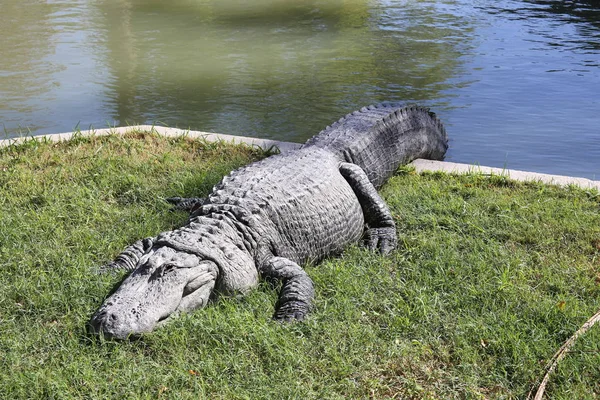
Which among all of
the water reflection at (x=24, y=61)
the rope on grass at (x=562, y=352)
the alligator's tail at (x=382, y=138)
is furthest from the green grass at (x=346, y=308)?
the water reflection at (x=24, y=61)

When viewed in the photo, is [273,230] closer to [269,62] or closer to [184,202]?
[184,202]

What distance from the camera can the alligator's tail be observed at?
541cm

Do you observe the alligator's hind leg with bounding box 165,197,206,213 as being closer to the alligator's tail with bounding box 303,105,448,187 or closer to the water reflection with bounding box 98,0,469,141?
the alligator's tail with bounding box 303,105,448,187

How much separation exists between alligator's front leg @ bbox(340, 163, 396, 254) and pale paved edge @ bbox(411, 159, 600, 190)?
3.82 ft

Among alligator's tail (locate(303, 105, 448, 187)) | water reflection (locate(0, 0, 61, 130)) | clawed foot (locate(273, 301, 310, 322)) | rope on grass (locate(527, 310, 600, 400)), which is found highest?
alligator's tail (locate(303, 105, 448, 187))

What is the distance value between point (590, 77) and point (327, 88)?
394 centimetres

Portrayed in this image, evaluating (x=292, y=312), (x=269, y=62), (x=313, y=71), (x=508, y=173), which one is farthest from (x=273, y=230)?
(x=269, y=62)

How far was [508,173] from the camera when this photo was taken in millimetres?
5852

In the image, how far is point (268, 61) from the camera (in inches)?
427

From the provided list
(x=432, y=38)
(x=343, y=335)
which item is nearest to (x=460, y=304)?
(x=343, y=335)

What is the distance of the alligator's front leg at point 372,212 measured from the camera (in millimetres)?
4688

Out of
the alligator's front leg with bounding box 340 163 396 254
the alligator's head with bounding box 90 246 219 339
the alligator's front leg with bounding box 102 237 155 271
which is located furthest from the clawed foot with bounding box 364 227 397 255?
the alligator's front leg with bounding box 102 237 155 271

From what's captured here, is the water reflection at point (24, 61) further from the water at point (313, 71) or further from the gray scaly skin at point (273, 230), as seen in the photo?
the gray scaly skin at point (273, 230)

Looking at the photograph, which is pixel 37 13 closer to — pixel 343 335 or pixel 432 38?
pixel 432 38
